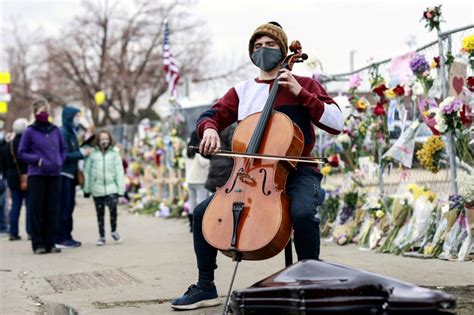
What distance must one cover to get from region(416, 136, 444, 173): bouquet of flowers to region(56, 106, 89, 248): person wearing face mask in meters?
4.41

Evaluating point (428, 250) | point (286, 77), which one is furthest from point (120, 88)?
point (286, 77)

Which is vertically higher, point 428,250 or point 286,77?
point 286,77

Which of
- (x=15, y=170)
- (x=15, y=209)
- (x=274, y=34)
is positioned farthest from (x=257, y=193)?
(x=15, y=170)

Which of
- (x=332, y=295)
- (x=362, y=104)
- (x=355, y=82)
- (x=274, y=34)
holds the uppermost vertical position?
(x=355, y=82)

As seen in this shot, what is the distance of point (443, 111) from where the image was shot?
6941mm

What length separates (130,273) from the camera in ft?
23.1

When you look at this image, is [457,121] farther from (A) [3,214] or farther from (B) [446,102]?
(A) [3,214]

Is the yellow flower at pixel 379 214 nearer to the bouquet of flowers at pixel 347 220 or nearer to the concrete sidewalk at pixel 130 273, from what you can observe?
the concrete sidewalk at pixel 130 273

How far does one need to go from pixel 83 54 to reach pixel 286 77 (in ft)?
101

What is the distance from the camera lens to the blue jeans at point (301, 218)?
14.7 ft

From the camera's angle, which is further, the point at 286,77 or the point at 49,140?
the point at 49,140

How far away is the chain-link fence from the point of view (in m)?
7.28

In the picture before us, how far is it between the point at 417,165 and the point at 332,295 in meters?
5.18

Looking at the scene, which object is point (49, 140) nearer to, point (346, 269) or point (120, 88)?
point (346, 269)
